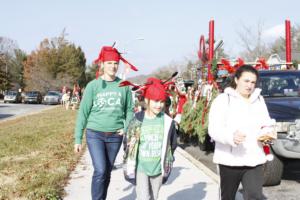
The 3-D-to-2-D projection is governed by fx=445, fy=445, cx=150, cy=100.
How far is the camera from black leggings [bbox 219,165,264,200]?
369cm

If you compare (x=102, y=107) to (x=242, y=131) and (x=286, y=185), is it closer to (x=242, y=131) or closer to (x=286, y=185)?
(x=242, y=131)

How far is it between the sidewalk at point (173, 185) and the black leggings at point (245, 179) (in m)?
1.89

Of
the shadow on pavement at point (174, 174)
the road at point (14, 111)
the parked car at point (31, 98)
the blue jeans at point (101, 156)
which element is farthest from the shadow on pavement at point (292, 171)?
the parked car at point (31, 98)

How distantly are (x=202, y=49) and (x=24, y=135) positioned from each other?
631 centimetres

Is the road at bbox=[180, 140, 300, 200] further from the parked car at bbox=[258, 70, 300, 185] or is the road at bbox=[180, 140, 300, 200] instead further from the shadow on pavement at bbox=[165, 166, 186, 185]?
the shadow on pavement at bbox=[165, 166, 186, 185]

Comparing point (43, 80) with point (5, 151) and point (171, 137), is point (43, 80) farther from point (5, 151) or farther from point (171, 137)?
point (171, 137)

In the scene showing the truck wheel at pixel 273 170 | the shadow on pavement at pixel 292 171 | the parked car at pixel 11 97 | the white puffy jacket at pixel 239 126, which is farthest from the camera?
the parked car at pixel 11 97

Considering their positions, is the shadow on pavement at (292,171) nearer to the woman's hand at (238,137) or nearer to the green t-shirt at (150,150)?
the green t-shirt at (150,150)

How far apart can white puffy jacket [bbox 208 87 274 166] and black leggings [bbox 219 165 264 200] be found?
0.24 ft

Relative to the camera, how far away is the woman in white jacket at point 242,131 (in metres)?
3.63

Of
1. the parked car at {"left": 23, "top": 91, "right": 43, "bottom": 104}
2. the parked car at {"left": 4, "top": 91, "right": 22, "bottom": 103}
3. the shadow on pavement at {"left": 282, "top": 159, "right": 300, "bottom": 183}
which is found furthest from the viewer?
the parked car at {"left": 4, "top": 91, "right": 22, "bottom": 103}

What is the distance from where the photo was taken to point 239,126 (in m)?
3.63

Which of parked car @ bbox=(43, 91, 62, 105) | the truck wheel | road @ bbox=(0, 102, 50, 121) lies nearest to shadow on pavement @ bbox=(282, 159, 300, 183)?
the truck wheel

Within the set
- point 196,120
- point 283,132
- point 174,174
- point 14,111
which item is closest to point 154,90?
point 283,132
